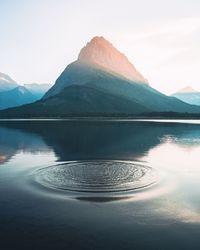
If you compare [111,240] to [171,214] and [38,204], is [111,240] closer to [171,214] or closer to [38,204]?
Answer: [171,214]

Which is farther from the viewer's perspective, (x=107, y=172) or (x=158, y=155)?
(x=158, y=155)

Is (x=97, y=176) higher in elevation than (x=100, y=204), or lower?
higher

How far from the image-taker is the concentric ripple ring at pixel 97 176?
35969 mm

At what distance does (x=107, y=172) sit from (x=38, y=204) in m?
15.1

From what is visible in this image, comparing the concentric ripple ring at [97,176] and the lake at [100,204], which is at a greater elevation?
the concentric ripple ring at [97,176]

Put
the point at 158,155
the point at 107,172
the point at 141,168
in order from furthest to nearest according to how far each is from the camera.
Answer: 1. the point at 158,155
2. the point at 141,168
3. the point at 107,172

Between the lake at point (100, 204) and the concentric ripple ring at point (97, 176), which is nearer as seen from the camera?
the lake at point (100, 204)

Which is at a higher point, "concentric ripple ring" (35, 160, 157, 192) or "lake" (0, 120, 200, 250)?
"concentric ripple ring" (35, 160, 157, 192)

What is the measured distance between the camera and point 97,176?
4141 centimetres

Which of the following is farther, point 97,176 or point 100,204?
point 97,176

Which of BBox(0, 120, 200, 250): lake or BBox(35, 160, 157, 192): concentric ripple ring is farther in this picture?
BBox(35, 160, 157, 192): concentric ripple ring

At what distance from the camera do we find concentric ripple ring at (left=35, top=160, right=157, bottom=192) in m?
36.0

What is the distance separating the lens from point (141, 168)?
46.9 meters

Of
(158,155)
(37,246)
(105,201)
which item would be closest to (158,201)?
(105,201)
